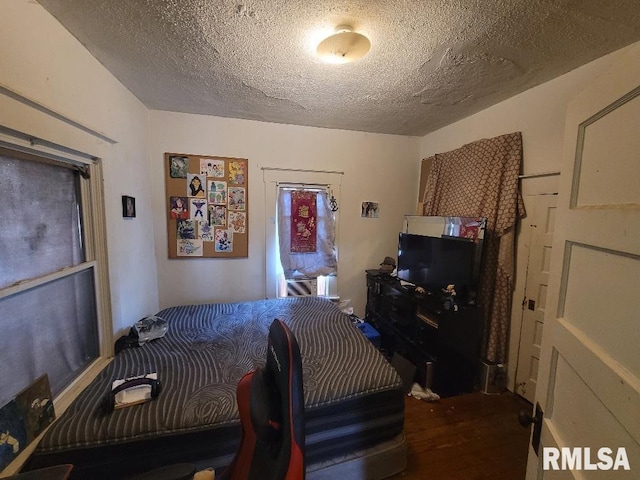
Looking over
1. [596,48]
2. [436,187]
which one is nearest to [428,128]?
[436,187]

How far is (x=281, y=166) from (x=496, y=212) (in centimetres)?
217

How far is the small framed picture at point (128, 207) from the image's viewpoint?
1939mm

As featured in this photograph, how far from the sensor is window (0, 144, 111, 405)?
109 cm

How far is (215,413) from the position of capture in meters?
1.24

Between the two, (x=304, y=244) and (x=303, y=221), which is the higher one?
(x=303, y=221)

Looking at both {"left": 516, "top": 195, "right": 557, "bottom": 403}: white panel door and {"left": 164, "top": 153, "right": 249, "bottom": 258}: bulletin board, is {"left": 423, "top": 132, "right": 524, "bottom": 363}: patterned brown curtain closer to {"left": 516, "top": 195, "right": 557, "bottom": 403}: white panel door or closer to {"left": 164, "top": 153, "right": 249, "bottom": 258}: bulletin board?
{"left": 516, "top": 195, "right": 557, "bottom": 403}: white panel door

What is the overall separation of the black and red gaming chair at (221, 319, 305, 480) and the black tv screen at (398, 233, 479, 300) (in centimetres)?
188

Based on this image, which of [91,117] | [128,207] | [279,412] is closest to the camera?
[279,412]

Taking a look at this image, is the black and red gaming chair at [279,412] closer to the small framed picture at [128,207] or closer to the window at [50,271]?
the window at [50,271]

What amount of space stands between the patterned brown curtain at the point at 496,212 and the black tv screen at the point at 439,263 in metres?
0.24

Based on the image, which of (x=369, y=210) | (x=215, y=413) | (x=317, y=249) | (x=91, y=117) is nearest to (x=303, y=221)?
(x=317, y=249)

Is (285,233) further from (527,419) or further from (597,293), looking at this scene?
(597,293)

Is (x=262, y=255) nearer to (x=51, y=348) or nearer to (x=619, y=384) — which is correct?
(x=51, y=348)

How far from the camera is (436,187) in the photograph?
114 inches
